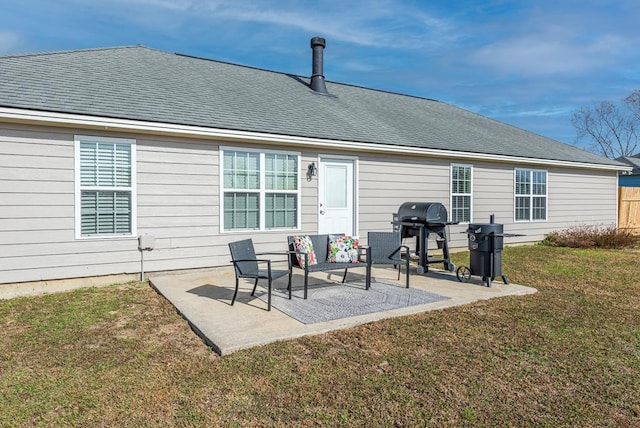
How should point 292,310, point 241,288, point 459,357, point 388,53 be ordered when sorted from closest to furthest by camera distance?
1. point 459,357
2. point 292,310
3. point 241,288
4. point 388,53

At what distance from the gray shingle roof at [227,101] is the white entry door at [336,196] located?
24.3 inches

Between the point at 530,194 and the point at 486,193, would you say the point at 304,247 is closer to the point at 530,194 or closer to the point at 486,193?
the point at 486,193

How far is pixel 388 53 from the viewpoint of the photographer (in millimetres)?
20422

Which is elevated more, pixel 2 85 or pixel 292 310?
pixel 2 85

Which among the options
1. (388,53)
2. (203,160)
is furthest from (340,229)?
(388,53)

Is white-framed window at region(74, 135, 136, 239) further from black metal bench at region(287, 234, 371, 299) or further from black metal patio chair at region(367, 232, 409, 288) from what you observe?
black metal patio chair at region(367, 232, 409, 288)

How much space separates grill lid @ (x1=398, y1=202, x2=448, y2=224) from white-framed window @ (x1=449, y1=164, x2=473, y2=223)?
3098 millimetres

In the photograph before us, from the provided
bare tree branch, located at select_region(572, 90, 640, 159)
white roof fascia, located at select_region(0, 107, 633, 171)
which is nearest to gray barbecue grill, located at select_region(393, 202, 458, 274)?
white roof fascia, located at select_region(0, 107, 633, 171)

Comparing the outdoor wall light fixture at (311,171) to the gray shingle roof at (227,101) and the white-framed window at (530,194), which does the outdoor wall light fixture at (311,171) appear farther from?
the white-framed window at (530,194)

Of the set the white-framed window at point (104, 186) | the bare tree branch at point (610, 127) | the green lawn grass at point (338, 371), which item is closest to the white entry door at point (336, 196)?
the white-framed window at point (104, 186)

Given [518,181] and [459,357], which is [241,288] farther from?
[518,181]

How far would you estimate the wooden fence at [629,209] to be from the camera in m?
14.2

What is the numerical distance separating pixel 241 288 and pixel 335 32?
1057cm

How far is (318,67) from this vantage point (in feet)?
37.8
